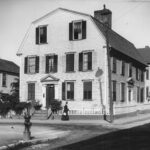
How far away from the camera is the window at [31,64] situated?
3188 cm

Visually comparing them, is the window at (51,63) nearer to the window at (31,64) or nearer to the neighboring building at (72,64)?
the neighboring building at (72,64)

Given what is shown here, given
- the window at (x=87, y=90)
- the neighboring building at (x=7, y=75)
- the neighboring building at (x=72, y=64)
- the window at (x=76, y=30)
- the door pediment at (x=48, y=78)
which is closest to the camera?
the neighboring building at (x=72, y=64)

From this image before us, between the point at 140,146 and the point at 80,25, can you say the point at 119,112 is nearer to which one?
the point at 80,25

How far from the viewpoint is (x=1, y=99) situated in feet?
55.3

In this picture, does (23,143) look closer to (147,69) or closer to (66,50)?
(66,50)

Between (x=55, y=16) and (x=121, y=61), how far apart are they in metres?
8.11

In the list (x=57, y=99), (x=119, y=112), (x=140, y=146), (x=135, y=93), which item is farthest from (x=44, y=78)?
(x=140, y=146)

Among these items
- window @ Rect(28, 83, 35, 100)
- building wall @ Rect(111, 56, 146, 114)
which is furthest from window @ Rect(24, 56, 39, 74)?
building wall @ Rect(111, 56, 146, 114)

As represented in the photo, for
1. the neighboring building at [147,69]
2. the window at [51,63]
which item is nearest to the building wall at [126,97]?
the window at [51,63]

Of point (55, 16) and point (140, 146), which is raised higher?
point (55, 16)

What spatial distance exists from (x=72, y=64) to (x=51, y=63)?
2.40 m

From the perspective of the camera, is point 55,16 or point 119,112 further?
point 55,16

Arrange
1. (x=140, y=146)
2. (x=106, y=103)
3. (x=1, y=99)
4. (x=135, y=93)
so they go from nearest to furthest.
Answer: (x=140, y=146) → (x=1, y=99) → (x=106, y=103) → (x=135, y=93)

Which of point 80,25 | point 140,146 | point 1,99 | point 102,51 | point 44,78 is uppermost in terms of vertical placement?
point 80,25
